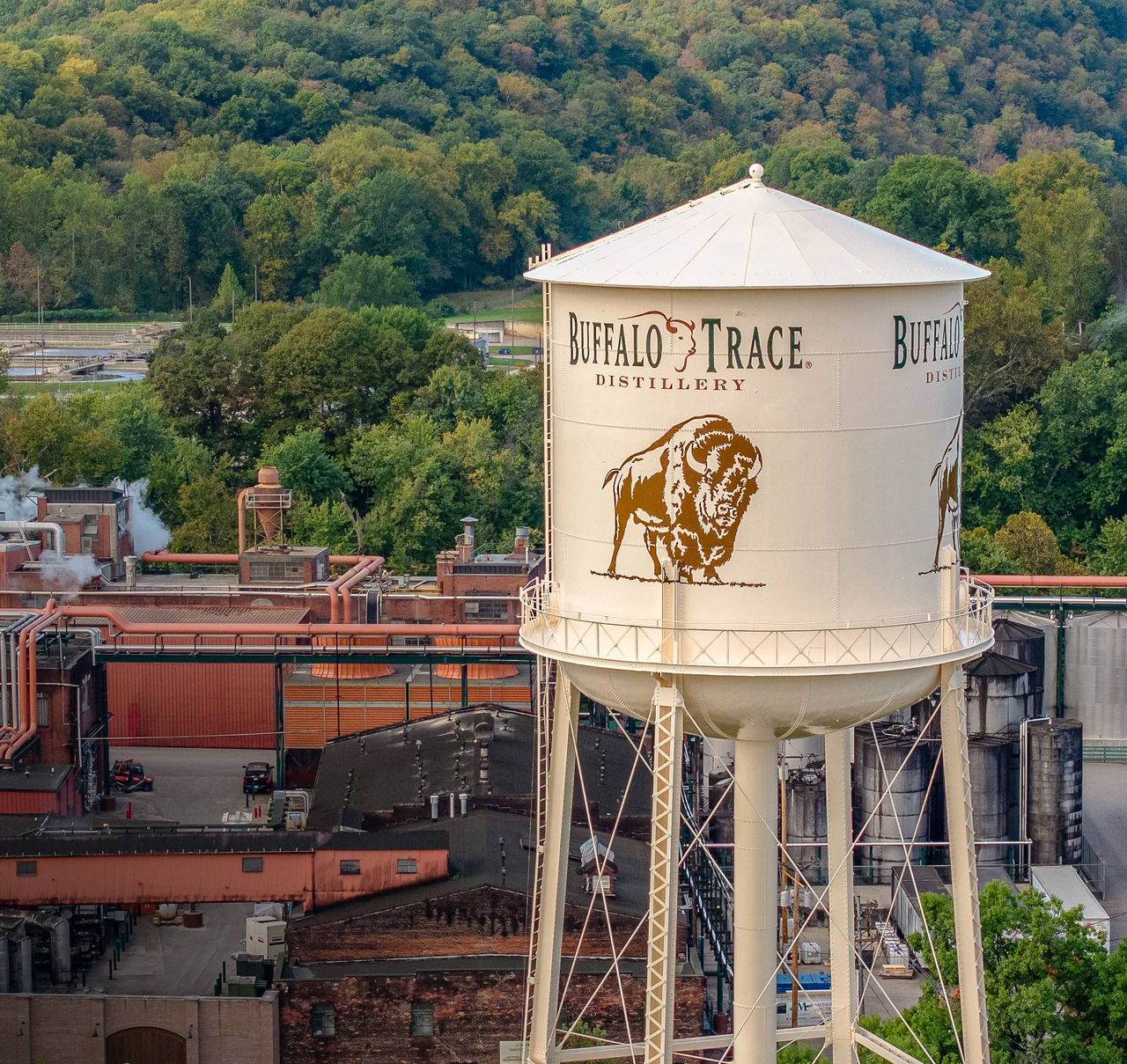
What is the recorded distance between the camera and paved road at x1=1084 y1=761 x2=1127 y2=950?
150ft

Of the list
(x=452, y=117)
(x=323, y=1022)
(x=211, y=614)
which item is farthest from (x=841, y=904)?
(x=452, y=117)

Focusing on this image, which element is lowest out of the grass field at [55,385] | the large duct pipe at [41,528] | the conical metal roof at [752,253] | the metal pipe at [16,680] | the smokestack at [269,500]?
the metal pipe at [16,680]

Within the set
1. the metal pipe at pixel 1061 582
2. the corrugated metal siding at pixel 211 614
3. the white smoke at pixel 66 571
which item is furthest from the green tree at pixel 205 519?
the metal pipe at pixel 1061 582

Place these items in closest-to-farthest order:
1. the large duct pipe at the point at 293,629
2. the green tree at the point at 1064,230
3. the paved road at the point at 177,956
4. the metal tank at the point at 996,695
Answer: the paved road at the point at 177,956, the metal tank at the point at 996,695, the large duct pipe at the point at 293,629, the green tree at the point at 1064,230

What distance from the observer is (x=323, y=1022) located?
36281 mm

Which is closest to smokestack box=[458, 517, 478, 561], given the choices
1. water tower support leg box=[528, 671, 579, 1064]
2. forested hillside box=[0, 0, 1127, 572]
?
Result: forested hillside box=[0, 0, 1127, 572]

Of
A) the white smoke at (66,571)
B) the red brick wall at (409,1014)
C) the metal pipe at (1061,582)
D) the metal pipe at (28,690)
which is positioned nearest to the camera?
the red brick wall at (409,1014)

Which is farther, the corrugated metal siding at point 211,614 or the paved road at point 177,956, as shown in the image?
the corrugated metal siding at point 211,614

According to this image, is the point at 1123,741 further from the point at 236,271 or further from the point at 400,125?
the point at 400,125

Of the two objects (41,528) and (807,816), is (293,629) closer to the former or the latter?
(807,816)

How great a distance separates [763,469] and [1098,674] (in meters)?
36.6

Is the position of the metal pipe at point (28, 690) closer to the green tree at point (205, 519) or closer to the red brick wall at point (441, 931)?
the red brick wall at point (441, 931)

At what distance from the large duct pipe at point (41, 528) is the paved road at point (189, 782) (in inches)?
242

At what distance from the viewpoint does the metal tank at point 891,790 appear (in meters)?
45.9
